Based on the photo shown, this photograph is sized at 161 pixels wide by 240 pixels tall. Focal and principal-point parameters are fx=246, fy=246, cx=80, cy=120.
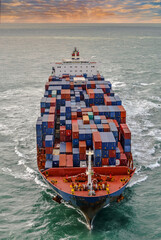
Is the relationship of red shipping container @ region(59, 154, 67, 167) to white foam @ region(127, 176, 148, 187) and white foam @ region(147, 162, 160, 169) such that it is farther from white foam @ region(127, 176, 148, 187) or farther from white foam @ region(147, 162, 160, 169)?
white foam @ region(147, 162, 160, 169)

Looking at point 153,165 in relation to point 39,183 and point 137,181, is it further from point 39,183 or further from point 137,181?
point 39,183

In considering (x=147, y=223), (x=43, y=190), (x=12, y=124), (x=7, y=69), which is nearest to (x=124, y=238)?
(x=147, y=223)

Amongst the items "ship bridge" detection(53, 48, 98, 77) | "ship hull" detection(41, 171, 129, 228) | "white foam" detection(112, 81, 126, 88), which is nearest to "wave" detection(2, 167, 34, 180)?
"ship hull" detection(41, 171, 129, 228)

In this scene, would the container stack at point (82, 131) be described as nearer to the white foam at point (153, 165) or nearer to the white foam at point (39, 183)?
the white foam at point (39, 183)

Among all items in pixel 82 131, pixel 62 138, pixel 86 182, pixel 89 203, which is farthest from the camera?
pixel 62 138

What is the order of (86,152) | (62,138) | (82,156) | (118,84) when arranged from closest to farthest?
1. (86,152)
2. (82,156)
3. (62,138)
4. (118,84)

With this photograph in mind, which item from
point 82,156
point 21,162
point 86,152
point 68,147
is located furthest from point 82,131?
point 21,162

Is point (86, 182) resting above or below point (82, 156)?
below

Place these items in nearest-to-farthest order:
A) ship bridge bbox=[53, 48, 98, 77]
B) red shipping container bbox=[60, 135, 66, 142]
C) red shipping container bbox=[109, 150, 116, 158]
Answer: red shipping container bbox=[109, 150, 116, 158] → red shipping container bbox=[60, 135, 66, 142] → ship bridge bbox=[53, 48, 98, 77]

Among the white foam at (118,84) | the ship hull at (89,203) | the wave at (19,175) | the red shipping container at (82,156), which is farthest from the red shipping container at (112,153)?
the white foam at (118,84)
